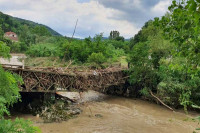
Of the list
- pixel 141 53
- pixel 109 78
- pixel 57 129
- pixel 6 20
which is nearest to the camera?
pixel 57 129

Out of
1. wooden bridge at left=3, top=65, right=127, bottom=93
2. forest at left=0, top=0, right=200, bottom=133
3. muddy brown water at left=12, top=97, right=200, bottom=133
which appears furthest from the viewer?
wooden bridge at left=3, top=65, right=127, bottom=93

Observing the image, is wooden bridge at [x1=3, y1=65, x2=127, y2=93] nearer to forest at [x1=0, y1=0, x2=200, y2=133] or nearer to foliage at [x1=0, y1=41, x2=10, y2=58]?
forest at [x1=0, y1=0, x2=200, y2=133]

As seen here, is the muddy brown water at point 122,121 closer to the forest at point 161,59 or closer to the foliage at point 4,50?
the forest at point 161,59

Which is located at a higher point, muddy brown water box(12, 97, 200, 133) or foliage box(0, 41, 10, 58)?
foliage box(0, 41, 10, 58)

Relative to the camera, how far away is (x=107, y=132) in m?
9.12

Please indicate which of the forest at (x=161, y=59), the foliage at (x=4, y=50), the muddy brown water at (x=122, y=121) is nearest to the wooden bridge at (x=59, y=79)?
the forest at (x=161, y=59)

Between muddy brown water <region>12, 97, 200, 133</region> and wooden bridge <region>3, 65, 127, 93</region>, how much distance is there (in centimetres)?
182

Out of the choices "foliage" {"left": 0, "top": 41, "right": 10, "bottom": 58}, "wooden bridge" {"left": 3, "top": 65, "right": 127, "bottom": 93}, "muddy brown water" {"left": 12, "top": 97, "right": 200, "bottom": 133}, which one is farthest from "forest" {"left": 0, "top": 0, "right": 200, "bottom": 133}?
"muddy brown water" {"left": 12, "top": 97, "right": 200, "bottom": 133}

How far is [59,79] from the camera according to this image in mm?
11297

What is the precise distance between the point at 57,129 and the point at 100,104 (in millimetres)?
5988

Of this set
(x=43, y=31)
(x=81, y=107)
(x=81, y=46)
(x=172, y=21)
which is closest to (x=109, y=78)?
(x=81, y=107)

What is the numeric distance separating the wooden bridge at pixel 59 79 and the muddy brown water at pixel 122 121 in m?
1.82

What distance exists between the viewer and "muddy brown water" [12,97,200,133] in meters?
9.36

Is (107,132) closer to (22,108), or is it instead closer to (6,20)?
(22,108)
